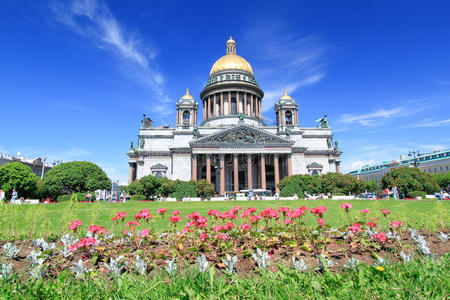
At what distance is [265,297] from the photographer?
141 inches

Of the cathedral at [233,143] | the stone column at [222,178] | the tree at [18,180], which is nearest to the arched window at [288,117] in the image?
the cathedral at [233,143]

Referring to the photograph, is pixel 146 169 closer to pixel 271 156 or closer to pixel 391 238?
pixel 271 156

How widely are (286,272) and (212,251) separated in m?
1.69

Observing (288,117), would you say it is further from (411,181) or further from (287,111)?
(411,181)

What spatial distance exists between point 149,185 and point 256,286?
37898 millimetres

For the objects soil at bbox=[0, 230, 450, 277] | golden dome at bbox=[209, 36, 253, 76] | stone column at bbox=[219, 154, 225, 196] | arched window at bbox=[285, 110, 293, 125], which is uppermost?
golden dome at bbox=[209, 36, 253, 76]

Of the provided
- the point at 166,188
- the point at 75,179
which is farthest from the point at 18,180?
the point at 166,188

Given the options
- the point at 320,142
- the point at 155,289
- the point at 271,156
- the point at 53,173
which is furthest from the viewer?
the point at 320,142

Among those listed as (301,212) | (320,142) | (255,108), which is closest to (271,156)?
(320,142)

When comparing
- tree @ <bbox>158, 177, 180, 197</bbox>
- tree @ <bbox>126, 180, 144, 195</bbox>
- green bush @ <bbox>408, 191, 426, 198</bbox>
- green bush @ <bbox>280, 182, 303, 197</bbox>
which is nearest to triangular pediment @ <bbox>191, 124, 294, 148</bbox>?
tree @ <bbox>158, 177, 180, 197</bbox>

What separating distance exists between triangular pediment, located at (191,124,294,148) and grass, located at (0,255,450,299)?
1738 inches

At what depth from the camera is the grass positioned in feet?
12.1

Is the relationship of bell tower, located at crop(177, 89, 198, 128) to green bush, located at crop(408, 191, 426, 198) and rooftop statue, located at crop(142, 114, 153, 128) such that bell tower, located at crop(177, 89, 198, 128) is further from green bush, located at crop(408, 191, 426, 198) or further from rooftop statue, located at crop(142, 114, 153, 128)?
green bush, located at crop(408, 191, 426, 198)

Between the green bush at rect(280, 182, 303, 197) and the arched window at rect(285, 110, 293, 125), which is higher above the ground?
the arched window at rect(285, 110, 293, 125)
